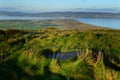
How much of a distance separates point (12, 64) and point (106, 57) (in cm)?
563

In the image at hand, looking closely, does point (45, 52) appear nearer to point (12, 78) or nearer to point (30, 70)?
point (30, 70)

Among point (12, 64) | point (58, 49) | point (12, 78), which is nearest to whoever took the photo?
point (12, 78)

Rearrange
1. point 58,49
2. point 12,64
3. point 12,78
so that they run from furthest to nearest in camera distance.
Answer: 1. point 58,49
2. point 12,64
3. point 12,78

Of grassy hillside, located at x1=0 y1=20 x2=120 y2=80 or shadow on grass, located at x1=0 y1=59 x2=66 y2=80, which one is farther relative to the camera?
grassy hillside, located at x1=0 y1=20 x2=120 y2=80

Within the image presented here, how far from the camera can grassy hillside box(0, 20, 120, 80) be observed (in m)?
17.1

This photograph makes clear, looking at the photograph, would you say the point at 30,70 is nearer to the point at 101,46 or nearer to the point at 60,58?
the point at 60,58

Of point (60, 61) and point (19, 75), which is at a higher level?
point (60, 61)

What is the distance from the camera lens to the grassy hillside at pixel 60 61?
17.1 m

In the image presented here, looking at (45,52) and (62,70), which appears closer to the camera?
(62,70)

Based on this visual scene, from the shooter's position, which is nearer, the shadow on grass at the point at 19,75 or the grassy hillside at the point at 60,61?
the shadow on grass at the point at 19,75

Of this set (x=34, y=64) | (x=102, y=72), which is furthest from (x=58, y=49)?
(x=102, y=72)

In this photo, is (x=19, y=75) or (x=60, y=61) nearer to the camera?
(x=19, y=75)

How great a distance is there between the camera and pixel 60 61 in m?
18.0

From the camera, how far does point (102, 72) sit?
690 inches
